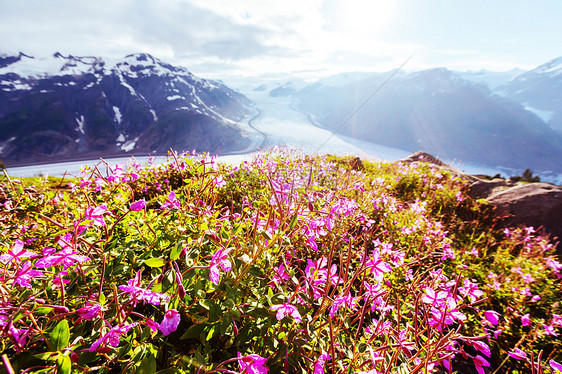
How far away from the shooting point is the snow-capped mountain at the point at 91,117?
473 ft

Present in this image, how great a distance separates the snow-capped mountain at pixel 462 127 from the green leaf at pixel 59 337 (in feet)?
530

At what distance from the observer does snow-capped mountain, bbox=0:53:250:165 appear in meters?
144

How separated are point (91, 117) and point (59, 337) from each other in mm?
225937

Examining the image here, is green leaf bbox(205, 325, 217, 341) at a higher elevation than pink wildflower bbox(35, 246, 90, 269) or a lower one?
lower

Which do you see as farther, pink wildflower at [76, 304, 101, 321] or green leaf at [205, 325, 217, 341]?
green leaf at [205, 325, 217, 341]

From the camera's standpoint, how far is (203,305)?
1.45 m

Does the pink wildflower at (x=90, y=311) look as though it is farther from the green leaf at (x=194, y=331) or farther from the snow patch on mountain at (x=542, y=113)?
the snow patch on mountain at (x=542, y=113)

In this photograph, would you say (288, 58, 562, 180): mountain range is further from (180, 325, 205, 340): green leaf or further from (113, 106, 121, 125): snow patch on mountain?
(180, 325, 205, 340): green leaf

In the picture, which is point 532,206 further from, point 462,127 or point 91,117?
point 91,117

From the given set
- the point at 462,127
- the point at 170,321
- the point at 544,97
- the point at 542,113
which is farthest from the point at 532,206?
the point at 544,97

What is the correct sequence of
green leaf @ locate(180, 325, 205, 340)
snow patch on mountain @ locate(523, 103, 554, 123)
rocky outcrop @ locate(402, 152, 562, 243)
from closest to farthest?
1. green leaf @ locate(180, 325, 205, 340)
2. rocky outcrop @ locate(402, 152, 562, 243)
3. snow patch on mountain @ locate(523, 103, 554, 123)

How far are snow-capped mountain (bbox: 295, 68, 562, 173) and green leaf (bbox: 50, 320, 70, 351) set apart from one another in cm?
16168

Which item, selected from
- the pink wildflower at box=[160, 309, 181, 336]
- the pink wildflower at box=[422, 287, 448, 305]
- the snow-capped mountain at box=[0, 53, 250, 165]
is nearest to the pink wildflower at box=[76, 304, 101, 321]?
the pink wildflower at box=[160, 309, 181, 336]

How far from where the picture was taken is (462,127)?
17838cm
